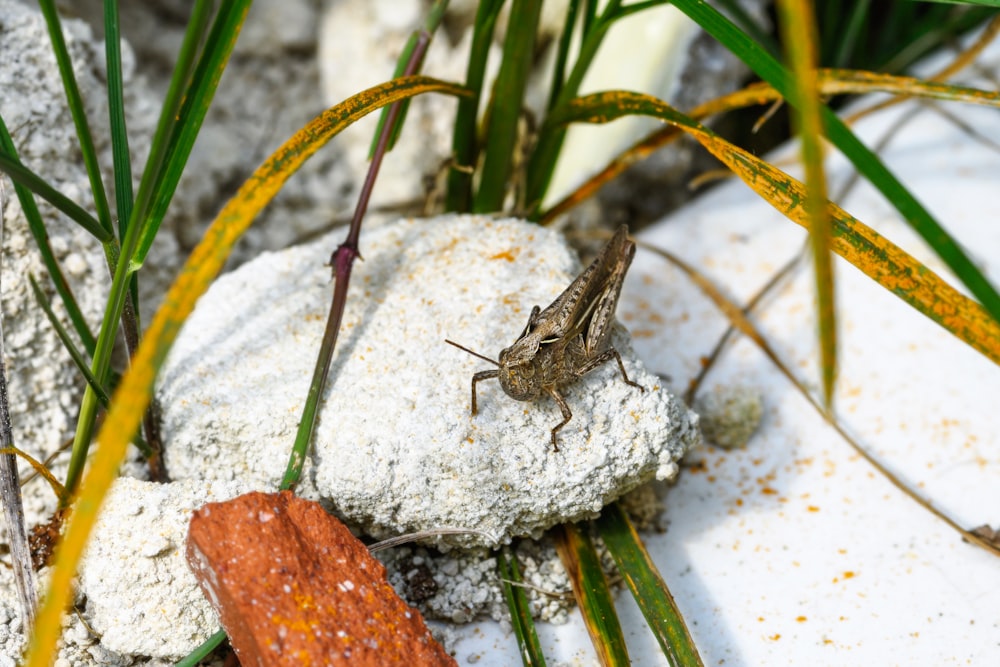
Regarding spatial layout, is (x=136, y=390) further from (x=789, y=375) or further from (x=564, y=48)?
(x=789, y=375)

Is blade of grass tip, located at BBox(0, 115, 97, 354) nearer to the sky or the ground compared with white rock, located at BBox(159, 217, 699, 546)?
nearer to the sky

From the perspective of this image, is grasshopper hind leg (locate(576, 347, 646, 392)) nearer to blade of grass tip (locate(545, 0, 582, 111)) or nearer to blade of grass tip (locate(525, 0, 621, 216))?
blade of grass tip (locate(525, 0, 621, 216))

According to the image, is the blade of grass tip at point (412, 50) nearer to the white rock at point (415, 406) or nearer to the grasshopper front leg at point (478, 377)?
the white rock at point (415, 406)

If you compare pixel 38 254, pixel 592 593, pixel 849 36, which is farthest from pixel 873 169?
pixel 849 36

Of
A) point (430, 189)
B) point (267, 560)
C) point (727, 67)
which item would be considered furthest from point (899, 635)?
point (727, 67)

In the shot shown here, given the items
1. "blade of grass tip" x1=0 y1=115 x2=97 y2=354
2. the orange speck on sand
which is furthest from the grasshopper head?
"blade of grass tip" x1=0 y1=115 x2=97 y2=354

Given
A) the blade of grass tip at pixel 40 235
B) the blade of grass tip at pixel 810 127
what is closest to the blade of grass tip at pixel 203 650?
the blade of grass tip at pixel 40 235

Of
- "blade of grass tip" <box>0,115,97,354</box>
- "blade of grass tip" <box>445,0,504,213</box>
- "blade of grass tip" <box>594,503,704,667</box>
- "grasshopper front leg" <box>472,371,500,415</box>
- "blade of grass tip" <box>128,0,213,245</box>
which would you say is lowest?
"blade of grass tip" <box>594,503,704,667</box>
